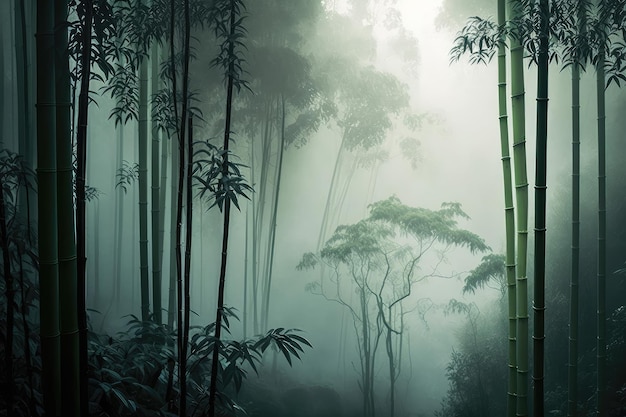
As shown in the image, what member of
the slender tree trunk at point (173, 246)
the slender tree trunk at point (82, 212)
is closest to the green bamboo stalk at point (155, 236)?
the slender tree trunk at point (173, 246)

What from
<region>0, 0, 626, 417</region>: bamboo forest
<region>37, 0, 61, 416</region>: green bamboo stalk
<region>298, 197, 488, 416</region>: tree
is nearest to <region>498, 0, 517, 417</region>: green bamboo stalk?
<region>0, 0, 626, 417</region>: bamboo forest

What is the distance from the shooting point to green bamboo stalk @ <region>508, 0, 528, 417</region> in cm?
228

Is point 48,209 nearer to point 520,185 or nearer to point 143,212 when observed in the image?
point 143,212

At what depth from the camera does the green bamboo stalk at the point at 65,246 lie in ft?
4.86

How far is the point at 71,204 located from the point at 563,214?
5.98 m

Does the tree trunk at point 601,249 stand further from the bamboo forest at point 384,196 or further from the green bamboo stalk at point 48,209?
the green bamboo stalk at point 48,209

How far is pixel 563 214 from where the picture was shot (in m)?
6.26

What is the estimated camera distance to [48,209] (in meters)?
1.44

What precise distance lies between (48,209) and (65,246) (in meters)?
0.12

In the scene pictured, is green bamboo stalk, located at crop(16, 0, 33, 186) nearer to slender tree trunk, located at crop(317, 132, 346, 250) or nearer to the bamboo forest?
the bamboo forest

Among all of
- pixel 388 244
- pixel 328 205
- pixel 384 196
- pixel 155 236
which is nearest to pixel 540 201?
pixel 155 236

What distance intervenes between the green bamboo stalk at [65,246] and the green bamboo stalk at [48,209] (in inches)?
0.8

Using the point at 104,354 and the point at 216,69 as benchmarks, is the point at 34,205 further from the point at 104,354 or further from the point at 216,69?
the point at 216,69

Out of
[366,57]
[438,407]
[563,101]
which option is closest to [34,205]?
[366,57]
